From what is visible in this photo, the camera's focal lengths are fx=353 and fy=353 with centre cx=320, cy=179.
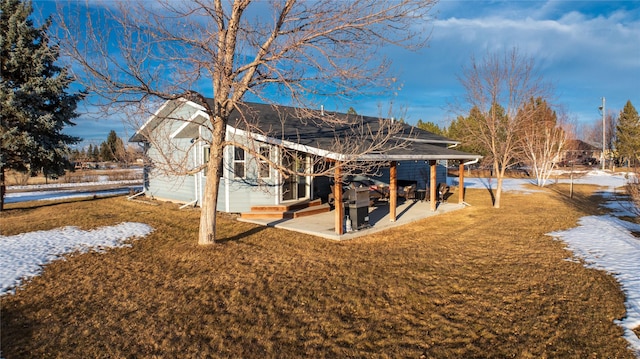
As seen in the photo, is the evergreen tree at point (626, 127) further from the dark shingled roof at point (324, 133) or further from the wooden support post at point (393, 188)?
the wooden support post at point (393, 188)

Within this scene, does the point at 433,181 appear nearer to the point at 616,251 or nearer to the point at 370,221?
the point at 370,221

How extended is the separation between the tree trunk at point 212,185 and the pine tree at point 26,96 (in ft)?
31.9

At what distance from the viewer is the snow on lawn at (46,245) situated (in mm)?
5980

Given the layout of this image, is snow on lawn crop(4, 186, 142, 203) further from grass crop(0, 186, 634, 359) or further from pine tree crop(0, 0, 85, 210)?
grass crop(0, 186, 634, 359)

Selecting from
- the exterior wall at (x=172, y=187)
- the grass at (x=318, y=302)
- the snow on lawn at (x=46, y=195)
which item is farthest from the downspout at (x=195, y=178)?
the snow on lawn at (x=46, y=195)

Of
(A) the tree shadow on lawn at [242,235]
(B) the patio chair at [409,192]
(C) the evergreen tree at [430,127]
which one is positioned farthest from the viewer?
(C) the evergreen tree at [430,127]

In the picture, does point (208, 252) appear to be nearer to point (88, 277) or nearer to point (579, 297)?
point (88, 277)

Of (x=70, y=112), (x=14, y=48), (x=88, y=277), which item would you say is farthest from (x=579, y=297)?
(x=14, y=48)

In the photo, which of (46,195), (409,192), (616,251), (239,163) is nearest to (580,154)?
(409,192)

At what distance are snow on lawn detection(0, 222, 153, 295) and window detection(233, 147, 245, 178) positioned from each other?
3265 mm

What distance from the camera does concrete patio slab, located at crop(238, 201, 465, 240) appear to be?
9.15 m

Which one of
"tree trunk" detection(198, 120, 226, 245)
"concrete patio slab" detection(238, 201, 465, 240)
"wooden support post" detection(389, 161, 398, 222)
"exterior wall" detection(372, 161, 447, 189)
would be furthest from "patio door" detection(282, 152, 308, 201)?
"exterior wall" detection(372, 161, 447, 189)

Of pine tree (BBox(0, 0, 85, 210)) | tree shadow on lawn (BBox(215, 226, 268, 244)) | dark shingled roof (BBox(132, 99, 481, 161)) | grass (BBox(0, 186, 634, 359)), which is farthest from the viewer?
pine tree (BBox(0, 0, 85, 210))

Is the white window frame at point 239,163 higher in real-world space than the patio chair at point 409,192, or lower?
higher
